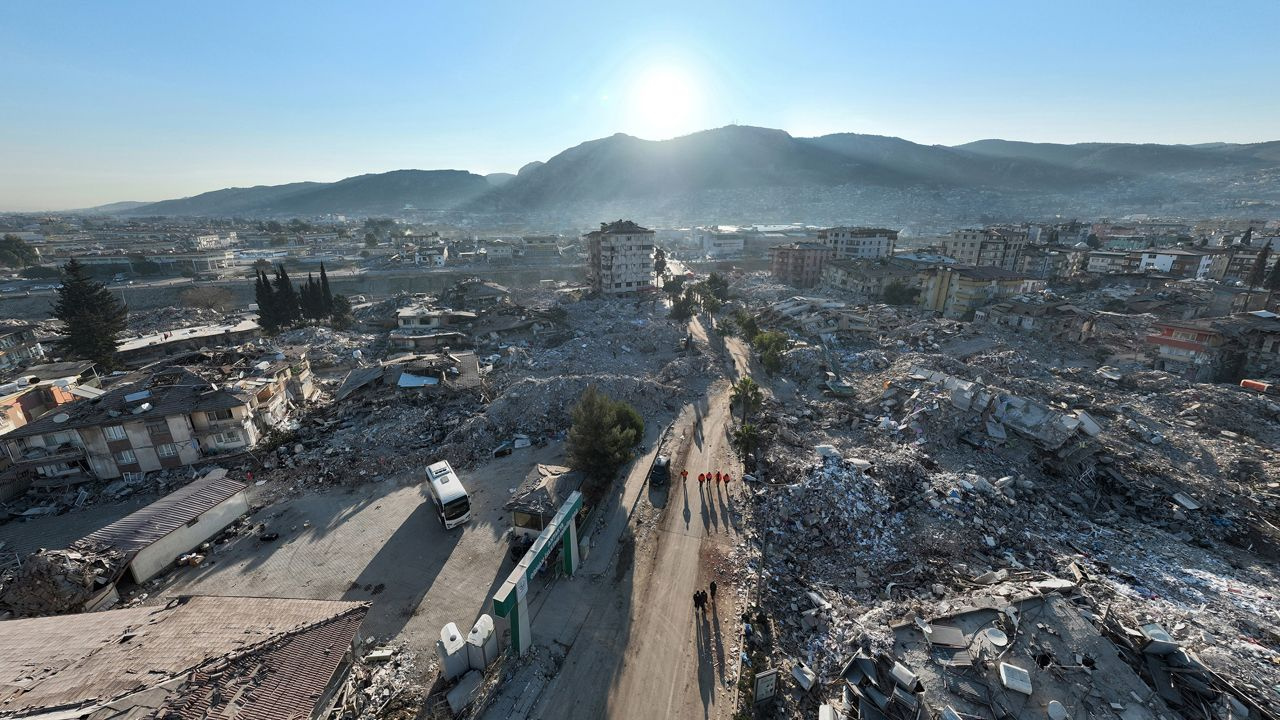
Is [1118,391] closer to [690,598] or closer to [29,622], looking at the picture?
[690,598]

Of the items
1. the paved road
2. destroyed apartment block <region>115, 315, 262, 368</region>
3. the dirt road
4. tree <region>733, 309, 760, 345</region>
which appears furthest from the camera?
tree <region>733, 309, 760, 345</region>

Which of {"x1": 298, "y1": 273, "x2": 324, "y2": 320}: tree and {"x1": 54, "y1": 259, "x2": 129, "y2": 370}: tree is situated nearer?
{"x1": 54, "y1": 259, "x2": 129, "y2": 370}: tree

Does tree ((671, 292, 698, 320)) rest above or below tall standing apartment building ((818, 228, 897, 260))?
below

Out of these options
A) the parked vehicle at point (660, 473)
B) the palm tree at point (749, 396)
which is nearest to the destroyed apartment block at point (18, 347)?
the parked vehicle at point (660, 473)

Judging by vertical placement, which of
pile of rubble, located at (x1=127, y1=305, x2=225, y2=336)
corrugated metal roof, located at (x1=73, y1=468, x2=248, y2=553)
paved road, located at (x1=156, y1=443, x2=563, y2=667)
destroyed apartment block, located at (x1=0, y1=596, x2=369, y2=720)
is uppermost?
destroyed apartment block, located at (x1=0, y1=596, x2=369, y2=720)

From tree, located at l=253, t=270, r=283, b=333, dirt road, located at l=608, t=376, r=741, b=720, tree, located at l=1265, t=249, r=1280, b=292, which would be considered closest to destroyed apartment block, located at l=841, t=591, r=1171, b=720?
dirt road, located at l=608, t=376, r=741, b=720

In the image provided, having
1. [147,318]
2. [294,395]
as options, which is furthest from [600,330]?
[147,318]

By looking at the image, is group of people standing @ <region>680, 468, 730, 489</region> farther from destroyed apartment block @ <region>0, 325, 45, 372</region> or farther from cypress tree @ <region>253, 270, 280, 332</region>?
destroyed apartment block @ <region>0, 325, 45, 372</region>

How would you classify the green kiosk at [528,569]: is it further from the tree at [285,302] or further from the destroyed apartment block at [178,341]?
the tree at [285,302]
